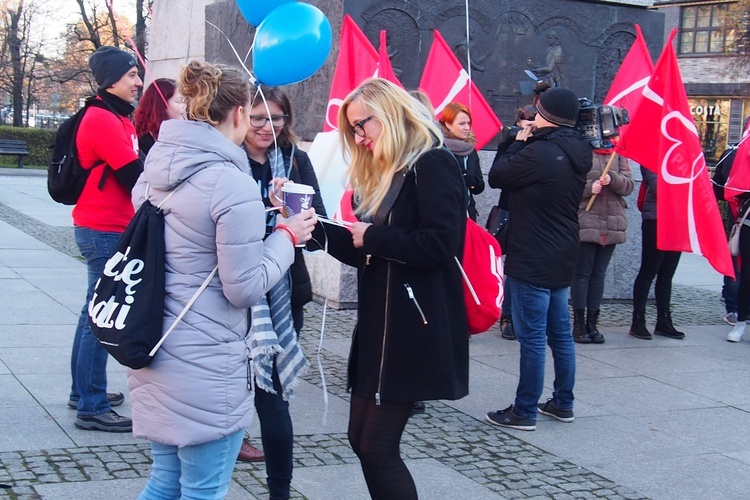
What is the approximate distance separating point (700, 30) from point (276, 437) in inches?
1530

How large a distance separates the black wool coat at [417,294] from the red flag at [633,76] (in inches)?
197

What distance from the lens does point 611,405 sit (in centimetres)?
596

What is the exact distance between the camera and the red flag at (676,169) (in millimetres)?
6855

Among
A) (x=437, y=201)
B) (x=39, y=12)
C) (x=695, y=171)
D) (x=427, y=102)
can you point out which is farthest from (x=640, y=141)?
(x=39, y=12)

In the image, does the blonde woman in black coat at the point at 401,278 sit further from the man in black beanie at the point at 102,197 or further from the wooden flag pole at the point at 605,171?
the wooden flag pole at the point at 605,171

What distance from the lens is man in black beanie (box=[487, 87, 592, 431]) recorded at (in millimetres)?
5133

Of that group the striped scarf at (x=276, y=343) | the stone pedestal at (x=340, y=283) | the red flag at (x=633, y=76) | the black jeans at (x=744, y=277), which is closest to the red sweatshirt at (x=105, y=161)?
the striped scarf at (x=276, y=343)

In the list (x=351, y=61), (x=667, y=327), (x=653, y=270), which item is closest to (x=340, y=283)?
(x=351, y=61)

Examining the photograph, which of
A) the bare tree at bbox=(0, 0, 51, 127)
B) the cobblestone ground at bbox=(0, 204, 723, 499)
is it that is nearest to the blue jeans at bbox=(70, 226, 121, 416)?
the cobblestone ground at bbox=(0, 204, 723, 499)

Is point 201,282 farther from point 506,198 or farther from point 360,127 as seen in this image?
point 506,198

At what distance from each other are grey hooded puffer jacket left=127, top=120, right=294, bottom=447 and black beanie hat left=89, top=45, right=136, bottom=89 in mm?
2160

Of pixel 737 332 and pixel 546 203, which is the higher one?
pixel 546 203

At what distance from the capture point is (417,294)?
3.26 metres

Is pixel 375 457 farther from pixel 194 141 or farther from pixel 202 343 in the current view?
pixel 194 141
